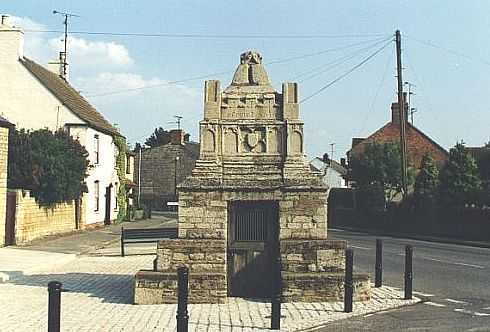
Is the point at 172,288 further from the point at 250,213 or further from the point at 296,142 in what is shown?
the point at 296,142

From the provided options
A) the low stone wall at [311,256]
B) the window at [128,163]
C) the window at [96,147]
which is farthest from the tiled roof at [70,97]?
the low stone wall at [311,256]

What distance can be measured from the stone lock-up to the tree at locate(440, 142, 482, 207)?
22.9 meters

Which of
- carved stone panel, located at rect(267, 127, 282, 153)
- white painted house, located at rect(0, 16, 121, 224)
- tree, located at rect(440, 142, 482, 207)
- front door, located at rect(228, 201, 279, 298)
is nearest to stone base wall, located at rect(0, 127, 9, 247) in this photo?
white painted house, located at rect(0, 16, 121, 224)

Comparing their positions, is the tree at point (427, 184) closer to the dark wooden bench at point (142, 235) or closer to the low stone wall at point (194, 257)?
the dark wooden bench at point (142, 235)

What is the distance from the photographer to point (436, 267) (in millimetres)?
19266

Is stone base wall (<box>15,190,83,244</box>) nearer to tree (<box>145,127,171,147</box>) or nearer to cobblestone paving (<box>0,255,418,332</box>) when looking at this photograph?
cobblestone paving (<box>0,255,418,332</box>)

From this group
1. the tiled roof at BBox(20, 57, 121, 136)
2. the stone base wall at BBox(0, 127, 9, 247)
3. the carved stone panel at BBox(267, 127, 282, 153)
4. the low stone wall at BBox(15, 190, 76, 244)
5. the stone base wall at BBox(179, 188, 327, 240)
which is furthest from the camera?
the tiled roof at BBox(20, 57, 121, 136)

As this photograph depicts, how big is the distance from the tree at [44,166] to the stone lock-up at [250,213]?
663 inches

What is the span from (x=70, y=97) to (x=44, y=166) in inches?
452

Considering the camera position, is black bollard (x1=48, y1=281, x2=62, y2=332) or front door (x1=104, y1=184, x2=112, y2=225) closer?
black bollard (x1=48, y1=281, x2=62, y2=332)

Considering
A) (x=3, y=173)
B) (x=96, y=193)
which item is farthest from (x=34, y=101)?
(x=3, y=173)

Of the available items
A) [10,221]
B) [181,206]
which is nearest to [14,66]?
[10,221]

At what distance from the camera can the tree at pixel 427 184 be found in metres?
38.9

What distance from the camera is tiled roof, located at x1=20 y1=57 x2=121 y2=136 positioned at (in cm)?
3609
